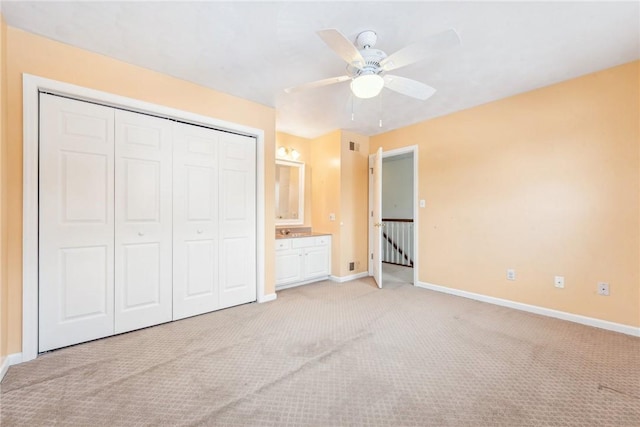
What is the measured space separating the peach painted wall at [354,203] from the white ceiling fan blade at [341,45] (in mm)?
2487

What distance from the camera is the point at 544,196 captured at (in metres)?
2.84

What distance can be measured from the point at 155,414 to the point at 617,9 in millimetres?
3735

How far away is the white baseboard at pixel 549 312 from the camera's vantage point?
2.39 m

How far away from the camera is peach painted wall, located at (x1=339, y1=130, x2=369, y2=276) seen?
170 inches

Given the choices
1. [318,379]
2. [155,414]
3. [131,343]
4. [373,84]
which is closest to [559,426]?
[318,379]

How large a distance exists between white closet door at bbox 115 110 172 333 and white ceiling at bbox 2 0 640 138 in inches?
24.9

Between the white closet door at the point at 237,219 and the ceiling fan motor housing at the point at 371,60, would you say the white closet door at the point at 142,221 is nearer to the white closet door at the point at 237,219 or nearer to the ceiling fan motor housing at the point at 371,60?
the white closet door at the point at 237,219

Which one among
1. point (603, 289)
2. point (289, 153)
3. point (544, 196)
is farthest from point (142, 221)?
point (603, 289)

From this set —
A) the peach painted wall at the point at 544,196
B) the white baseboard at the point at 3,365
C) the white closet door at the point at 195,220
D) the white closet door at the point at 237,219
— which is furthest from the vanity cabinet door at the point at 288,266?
the white baseboard at the point at 3,365

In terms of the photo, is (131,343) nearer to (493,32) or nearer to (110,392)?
(110,392)

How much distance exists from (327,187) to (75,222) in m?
3.20

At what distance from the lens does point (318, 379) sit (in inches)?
68.3

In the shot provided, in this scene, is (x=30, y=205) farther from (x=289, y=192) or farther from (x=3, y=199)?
(x=289, y=192)

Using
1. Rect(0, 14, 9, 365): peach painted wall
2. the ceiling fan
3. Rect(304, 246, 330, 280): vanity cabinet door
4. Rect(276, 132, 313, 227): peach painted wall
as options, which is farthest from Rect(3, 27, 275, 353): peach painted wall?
Rect(304, 246, 330, 280): vanity cabinet door
